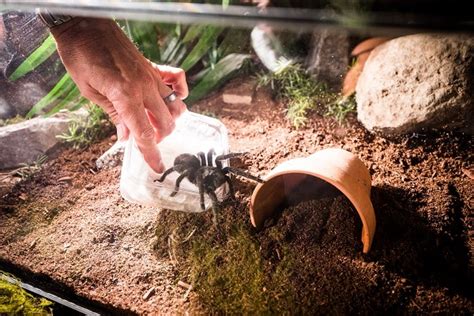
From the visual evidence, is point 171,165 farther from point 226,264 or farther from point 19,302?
point 19,302

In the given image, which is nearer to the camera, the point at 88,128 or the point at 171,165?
the point at 171,165

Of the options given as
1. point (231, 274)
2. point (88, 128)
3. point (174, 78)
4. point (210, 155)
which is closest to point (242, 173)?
point (210, 155)

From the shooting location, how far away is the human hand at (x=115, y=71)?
116 cm

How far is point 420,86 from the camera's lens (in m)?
1.41

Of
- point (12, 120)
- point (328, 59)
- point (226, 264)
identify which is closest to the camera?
point (226, 264)

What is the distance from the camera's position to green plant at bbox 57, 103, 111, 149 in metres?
1.90

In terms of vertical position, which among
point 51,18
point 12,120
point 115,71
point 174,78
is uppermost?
point 51,18

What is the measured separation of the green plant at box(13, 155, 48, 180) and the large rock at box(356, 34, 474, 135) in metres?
1.63

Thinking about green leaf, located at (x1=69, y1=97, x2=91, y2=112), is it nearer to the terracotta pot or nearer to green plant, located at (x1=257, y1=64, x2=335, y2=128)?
green plant, located at (x1=257, y1=64, x2=335, y2=128)

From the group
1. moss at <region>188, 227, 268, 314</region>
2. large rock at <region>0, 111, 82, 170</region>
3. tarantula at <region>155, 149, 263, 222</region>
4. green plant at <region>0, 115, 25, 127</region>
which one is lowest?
moss at <region>188, 227, 268, 314</region>

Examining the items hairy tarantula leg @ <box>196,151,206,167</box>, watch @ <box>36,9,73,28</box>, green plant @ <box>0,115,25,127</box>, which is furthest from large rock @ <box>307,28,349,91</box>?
green plant @ <box>0,115,25,127</box>

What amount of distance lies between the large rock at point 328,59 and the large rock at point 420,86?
0.22 m

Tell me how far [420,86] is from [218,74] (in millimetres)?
1135

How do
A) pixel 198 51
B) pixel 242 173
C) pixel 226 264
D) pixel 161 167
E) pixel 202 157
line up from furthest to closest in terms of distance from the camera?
pixel 198 51 → pixel 202 157 → pixel 161 167 → pixel 242 173 → pixel 226 264
